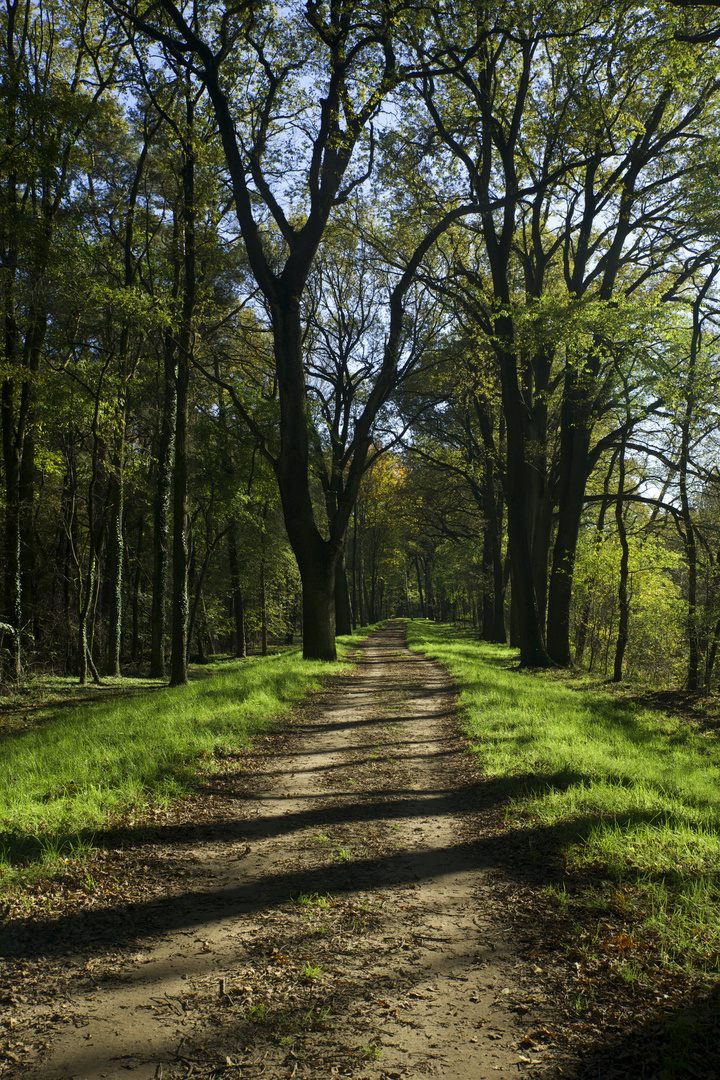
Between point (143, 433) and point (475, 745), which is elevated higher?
point (143, 433)

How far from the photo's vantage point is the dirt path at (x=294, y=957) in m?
2.40

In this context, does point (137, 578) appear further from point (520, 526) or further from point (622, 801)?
point (622, 801)

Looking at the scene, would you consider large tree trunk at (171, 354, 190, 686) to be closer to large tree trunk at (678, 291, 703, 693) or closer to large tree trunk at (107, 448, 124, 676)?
large tree trunk at (107, 448, 124, 676)

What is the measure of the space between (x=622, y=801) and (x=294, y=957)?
2960 millimetres

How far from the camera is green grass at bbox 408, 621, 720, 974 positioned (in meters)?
3.26

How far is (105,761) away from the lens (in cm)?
579

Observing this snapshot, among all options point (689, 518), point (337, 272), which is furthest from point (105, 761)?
point (337, 272)

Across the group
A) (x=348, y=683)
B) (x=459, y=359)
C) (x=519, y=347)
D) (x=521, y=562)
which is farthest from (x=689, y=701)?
(x=459, y=359)

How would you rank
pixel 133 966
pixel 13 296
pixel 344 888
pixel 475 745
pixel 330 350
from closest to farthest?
pixel 133 966 < pixel 344 888 < pixel 475 745 < pixel 13 296 < pixel 330 350

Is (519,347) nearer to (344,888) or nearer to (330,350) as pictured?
(330,350)

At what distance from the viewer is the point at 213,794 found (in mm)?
5613

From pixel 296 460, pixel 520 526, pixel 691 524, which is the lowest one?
pixel 691 524

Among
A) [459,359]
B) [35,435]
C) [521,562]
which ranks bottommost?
[521,562]

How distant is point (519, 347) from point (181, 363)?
25.6 feet
